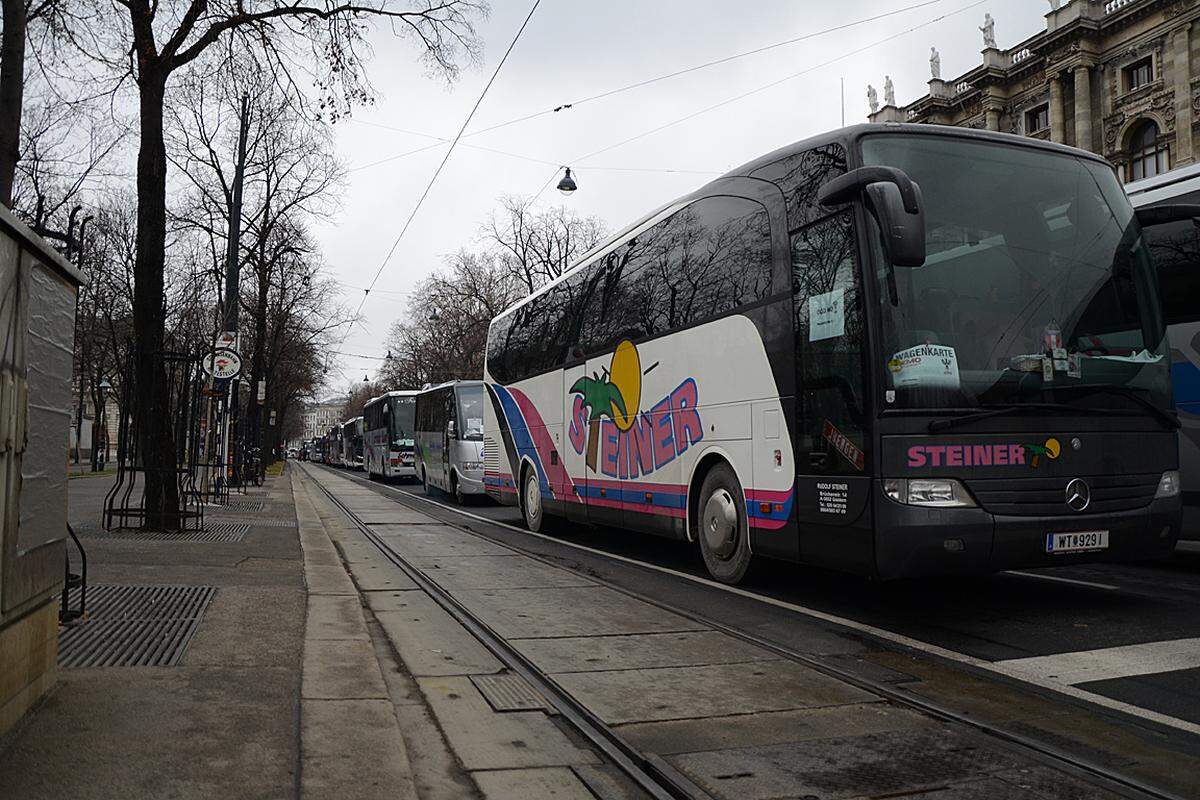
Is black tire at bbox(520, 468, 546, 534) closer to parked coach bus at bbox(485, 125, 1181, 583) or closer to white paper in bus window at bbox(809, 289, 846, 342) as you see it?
parked coach bus at bbox(485, 125, 1181, 583)

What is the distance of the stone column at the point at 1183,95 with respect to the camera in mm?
33312

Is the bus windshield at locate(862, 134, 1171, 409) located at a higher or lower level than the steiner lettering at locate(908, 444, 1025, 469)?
higher

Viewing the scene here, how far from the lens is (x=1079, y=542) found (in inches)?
241

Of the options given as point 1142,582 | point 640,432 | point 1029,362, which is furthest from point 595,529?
point 1029,362

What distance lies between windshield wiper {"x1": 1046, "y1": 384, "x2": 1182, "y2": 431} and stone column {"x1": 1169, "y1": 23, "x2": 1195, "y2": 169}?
32.0m

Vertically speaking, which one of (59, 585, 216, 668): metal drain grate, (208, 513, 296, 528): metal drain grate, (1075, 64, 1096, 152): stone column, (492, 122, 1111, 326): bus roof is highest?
(1075, 64, 1096, 152): stone column

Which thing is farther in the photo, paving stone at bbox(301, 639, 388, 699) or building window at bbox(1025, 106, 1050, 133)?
building window at bbox(1025, 106, 1050, 133)

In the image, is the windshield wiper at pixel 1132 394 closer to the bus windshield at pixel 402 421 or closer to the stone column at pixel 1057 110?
the bus windshield at pixel 402 421

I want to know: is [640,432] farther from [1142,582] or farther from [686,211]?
[1142,582]

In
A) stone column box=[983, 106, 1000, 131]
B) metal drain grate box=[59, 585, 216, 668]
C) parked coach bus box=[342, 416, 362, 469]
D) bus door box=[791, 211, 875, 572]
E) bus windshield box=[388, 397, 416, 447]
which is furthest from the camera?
parked coach bus box=[342, 416, 362, 469]

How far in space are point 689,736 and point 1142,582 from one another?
5735 mm

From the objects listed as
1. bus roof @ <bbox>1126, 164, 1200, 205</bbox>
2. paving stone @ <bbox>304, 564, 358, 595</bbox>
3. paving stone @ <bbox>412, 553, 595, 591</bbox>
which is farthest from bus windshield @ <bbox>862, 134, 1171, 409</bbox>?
paving stone @ <bbox>304, 564, 358, 595</bbox>

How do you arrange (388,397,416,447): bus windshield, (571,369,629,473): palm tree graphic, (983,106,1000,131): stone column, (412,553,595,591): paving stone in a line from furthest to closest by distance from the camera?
(983,106,1000,131): stone column
(388,397,416,447): bus windshield
(571,369,629,473): palm tree graphic
(412,553,595,591): paving stone

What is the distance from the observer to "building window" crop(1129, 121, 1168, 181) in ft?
115
